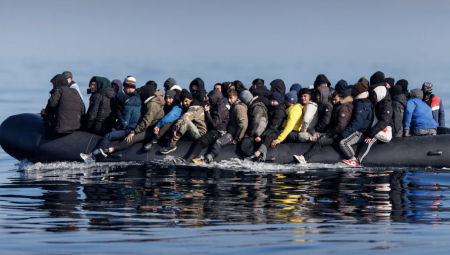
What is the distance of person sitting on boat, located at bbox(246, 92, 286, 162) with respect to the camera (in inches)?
682

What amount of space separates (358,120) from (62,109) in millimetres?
8086

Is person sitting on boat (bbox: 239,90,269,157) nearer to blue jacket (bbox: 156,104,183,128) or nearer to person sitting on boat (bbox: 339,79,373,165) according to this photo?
blue jacket (bbox: 156,104,183,128)

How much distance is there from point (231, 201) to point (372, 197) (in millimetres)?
2769

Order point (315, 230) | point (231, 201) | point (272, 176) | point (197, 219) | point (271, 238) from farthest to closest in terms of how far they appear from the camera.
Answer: point (272, 176)
point (231, 201)
point (197, 219)
point (315, 230)
point (271, 238)

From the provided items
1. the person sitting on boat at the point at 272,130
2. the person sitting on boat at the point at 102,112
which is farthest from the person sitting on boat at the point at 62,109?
the person sitting on boat at the point at 272,130

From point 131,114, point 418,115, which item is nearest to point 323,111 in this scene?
point 418,115

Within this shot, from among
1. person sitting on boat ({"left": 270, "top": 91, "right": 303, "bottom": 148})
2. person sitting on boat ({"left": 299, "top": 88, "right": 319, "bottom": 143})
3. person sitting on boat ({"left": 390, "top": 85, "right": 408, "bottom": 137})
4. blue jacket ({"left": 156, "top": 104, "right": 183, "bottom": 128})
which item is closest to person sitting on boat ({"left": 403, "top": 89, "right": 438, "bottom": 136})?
person sitting on boat ({"left": 390, "top": 85, "right": 408, "bottom": 137})

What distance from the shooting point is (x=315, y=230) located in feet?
30.0

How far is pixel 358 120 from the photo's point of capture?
17.1m

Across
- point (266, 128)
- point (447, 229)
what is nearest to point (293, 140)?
point (266, 128)

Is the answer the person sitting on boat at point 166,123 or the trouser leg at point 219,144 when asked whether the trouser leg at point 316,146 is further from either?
the person sitting on boat at point 166,123

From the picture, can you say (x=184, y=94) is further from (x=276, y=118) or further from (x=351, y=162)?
(x=351, y=162)

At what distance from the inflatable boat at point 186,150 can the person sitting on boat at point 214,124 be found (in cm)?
33

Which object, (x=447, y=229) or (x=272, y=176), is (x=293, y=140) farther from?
(x=447, y=229)
